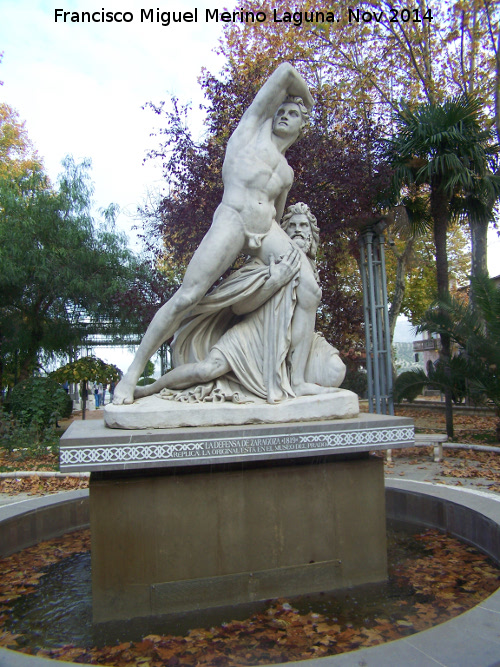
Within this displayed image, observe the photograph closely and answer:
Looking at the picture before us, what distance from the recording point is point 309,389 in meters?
3.85

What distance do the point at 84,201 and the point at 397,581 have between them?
1351 centimetres

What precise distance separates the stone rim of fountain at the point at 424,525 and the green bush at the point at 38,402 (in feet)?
23.9

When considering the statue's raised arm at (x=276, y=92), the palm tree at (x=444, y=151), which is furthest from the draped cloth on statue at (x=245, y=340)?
the palm tree at (x=444, y=151)

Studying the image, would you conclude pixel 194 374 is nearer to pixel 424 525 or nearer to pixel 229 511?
pixel 229 511

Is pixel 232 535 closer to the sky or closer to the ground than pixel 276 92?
closer to the ground

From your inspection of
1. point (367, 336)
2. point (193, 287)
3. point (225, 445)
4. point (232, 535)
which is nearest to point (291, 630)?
point (232, 535)

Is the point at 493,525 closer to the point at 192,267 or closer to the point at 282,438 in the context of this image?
the point at 282,438

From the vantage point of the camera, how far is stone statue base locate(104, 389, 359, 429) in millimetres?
3418

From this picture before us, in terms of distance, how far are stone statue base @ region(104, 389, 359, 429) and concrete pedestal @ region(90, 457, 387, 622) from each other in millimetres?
347

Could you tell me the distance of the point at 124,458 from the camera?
122 inches

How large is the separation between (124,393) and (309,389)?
129 cm

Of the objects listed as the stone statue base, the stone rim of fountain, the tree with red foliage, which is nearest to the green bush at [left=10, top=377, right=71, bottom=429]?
the tree with red foliage

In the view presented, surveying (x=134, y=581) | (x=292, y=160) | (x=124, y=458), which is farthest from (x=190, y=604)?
(x=292, y=160)

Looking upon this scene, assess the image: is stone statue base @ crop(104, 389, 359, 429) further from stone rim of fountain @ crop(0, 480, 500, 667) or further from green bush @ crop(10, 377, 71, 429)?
green bush @ crop(10, 377, 71, 429)
